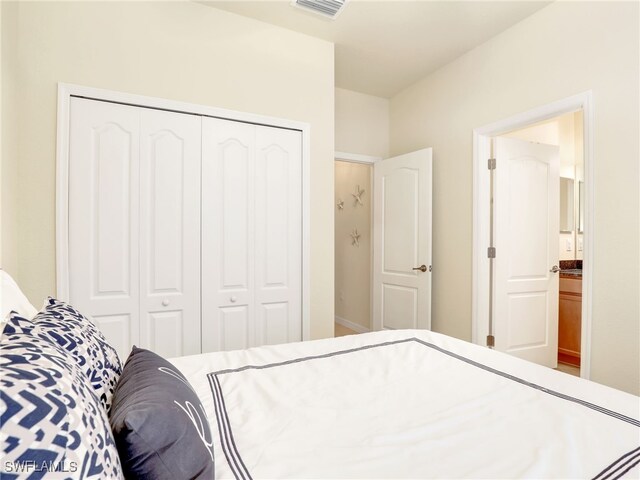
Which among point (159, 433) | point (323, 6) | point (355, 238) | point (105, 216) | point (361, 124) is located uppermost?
point (323, 6)

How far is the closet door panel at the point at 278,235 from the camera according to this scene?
2734mm

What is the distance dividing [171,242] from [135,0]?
5.38 ft

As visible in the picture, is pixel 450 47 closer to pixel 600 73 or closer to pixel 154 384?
pixel 600 73

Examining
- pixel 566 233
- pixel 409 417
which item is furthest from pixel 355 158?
pixel 409 417

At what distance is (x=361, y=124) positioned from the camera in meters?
4.10

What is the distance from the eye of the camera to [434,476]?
2.52 ft

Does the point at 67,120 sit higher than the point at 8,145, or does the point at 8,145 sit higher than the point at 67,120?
the point at 67,120

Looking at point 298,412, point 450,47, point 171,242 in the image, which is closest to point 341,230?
point 450,47

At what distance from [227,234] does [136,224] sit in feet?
1.98

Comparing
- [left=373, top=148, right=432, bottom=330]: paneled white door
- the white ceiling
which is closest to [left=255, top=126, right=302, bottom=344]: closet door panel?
the white ceiling

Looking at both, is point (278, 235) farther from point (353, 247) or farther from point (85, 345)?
point (353, 247)

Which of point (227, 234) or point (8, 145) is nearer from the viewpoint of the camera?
point (8, 145)

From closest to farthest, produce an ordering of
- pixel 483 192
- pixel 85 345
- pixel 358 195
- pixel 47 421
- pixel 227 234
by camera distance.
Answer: pixel 47 421 < pixel 85 345 < pixel 227 234 < pixel 483 192 < pixel 358 195

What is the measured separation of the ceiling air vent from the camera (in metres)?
2.46
